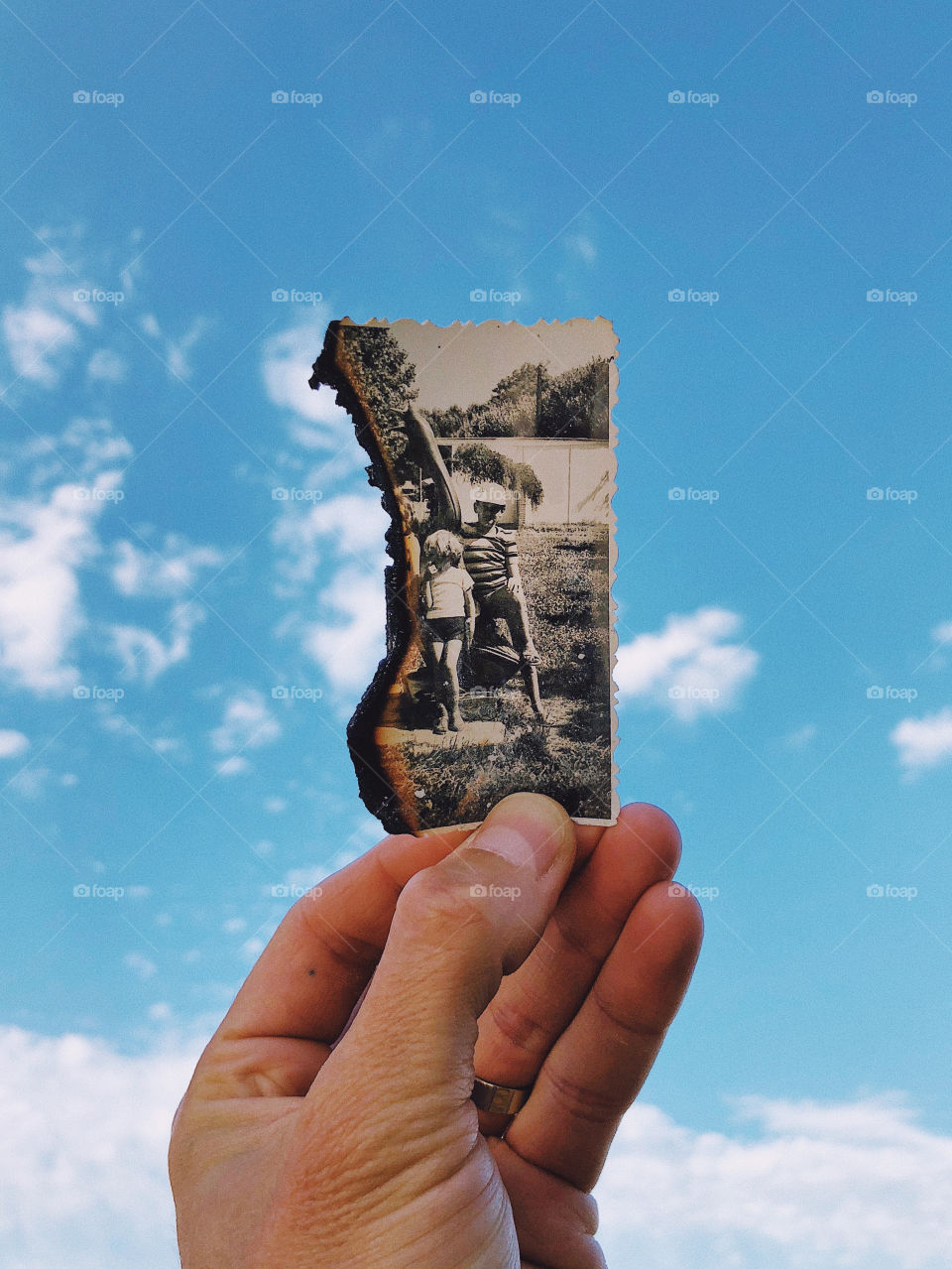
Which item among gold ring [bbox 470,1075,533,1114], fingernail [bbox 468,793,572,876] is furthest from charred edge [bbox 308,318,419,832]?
gold ring [bbox 470,1075,533,1114]

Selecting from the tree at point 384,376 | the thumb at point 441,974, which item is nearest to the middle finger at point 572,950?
the thumb at point 441,974

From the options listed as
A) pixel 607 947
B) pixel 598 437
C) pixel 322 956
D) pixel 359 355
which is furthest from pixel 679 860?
pixel 359 355

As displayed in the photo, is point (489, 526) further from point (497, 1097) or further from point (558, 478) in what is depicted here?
point (497, 1097)

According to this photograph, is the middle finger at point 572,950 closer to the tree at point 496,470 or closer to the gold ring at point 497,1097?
the gold ring at point 497,1097

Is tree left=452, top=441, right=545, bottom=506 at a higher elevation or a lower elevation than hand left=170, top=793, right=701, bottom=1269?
higher

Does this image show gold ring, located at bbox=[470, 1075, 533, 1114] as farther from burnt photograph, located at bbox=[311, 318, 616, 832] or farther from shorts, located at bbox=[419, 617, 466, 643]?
shorts, located at bbox=[419, 617, 466, 643]

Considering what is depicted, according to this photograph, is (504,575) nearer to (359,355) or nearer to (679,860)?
(359,355)

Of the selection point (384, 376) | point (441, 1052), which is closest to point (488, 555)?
point (384, 376)
